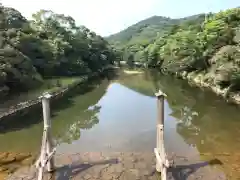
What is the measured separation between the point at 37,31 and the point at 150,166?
110 feet

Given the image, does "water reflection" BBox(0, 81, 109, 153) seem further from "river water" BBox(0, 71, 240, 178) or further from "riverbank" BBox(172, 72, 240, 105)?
"riverbank" BBox(172, 72, 240, 105)

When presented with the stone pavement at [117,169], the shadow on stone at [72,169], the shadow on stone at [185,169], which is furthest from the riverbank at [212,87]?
the shadow on stone at [72,169]

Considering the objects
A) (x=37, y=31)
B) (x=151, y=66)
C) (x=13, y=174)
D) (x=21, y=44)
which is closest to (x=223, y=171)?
(x=13, y=174)

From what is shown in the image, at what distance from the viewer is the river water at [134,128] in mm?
13656

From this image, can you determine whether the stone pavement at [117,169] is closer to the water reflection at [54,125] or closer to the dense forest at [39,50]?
the water reflection at [54,125]

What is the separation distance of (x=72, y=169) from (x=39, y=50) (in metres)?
26.3

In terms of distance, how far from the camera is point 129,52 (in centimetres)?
8825

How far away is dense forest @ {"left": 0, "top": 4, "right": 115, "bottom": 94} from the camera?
925 inches

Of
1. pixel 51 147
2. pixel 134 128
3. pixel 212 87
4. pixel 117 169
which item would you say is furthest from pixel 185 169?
pixel 212 87

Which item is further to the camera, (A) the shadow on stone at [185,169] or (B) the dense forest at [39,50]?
(B) the dense forest at [39,50]

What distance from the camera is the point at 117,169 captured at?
31.6ft

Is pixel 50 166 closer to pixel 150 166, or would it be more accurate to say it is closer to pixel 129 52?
pixel 150 166

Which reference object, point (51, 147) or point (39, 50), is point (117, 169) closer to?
point (51, 147)

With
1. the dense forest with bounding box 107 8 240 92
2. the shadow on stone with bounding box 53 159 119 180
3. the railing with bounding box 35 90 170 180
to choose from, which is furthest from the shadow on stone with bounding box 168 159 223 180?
the dense forest with bounding box 107 8 240 92
